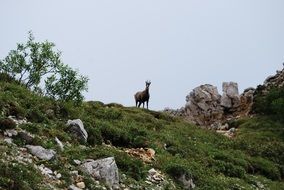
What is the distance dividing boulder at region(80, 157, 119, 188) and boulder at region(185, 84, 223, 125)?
180 ft

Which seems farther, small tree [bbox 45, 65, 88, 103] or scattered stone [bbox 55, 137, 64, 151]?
small tree [bbox 45, 65, 88, 103]

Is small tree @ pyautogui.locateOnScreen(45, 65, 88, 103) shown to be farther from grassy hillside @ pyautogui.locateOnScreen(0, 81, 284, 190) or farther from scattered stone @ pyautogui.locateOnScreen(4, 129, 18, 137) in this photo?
scattered stone @ pyautogui.locateOnScreen(4, 129, 18, 137)

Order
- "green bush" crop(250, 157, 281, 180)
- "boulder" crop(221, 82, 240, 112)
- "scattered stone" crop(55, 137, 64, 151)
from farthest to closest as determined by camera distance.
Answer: "boulder" crop(221, 82, 240, 112) → "green bush" crop(250, 157, 281, 180) → "scattered stone" crop(55, 137, 64, 151)

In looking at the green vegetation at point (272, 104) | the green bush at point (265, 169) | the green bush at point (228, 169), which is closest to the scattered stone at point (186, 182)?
the green bush at point (228, 169)

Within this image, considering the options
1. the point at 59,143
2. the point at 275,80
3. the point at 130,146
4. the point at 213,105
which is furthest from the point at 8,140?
the point at 275,80

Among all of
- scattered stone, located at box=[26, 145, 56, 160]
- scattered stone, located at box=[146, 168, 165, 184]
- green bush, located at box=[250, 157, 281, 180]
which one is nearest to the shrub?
scattered stone, located at box=[26, 145, 56, 160]

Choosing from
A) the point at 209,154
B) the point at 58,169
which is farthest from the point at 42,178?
the point at 209,154

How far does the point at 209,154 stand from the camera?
33750mm

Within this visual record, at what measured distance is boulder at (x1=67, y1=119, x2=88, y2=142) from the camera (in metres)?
23.5

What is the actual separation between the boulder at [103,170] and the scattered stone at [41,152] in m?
1.25

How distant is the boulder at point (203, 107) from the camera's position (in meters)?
74.4

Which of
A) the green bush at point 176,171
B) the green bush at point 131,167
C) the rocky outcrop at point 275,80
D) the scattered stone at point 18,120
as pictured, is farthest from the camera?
the rocky outcrop at point 275,80

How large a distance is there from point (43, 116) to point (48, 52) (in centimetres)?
936

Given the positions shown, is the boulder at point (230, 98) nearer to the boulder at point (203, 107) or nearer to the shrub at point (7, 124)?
the boulder at point (203, 107)
